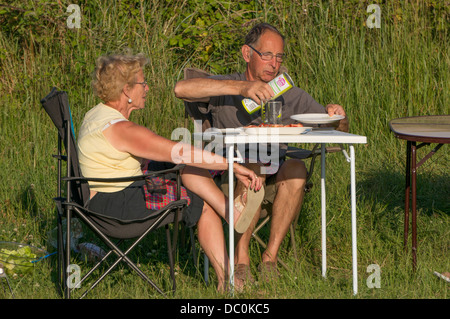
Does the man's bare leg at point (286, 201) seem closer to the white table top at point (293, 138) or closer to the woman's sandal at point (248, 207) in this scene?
the woman's sandal at point (248, 207)

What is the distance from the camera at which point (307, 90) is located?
571 centimetres

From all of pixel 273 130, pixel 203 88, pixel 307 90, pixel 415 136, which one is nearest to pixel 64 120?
pixel 203 88

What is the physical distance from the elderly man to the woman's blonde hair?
41 cm

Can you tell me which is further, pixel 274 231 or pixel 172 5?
pixel 172 5

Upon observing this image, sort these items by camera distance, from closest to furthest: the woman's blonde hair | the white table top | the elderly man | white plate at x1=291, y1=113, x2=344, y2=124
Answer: the white table top < white plate at x1=291, y1=113, x2=344, y2=124 < the woman's blonde hair < the elderly man

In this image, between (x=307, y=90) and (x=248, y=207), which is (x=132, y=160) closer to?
(x=248, y=207)

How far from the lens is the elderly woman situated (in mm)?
3143

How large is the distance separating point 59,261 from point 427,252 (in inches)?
82.1

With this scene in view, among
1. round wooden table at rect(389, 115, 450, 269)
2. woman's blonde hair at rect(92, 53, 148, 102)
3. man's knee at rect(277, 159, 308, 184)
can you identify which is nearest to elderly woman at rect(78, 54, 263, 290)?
woman's blonde hair at rect(92, 53, 148, 102)

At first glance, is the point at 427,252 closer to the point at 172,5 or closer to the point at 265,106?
the point at 265,106

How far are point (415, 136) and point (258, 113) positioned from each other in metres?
1.02

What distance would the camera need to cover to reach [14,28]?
6.27m

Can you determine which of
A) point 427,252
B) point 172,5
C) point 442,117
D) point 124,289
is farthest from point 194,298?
point 172,5

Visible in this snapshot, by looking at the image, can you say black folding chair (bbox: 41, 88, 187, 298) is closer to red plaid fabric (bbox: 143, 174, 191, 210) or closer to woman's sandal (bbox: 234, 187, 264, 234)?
red plaid fabric (bbox: 143, 174, 191, 210)
